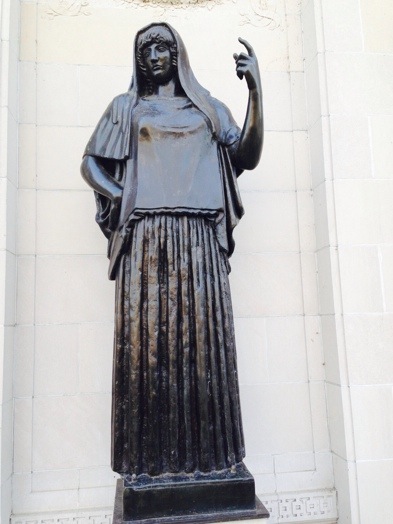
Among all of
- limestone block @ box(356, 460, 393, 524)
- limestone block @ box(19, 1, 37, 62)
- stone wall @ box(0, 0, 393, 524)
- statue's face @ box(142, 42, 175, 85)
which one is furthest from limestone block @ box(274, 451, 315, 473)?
limestone block @ box(19, 1, 37, 62)

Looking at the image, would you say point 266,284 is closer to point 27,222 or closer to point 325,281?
point 325,281

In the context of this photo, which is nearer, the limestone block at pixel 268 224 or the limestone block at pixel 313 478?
the limestone block at pixel 313 478

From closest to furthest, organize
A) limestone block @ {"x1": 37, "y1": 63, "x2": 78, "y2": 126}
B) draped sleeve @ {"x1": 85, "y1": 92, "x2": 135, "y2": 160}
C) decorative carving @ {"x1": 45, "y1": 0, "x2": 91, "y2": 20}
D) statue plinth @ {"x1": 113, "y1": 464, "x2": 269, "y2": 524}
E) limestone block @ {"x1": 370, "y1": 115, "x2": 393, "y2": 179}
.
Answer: statue plinth @ {"x1": 113, "y1": 464, "x2": 269, "y2": 524} → draped sleeve @ {"x1": 85, "y1": 92, "x2": 135, "y2": 160} → limestone block @ {"x1": 370, "y1": 115, "x2": 393, "y2": 179} → limestone block @ {"x1": 37, "y1": 63, "x2": 78, "y2": 126} → decorative carving @ {"x1": 45, "y1": 0, "x2": 91, "y2": 20}

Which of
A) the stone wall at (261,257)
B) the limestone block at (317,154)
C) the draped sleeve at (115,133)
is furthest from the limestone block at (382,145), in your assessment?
the draped sleeve at (115,133)

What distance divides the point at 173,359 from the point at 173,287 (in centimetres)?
28

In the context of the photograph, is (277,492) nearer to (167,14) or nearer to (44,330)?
(44,330)

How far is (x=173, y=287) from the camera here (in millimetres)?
1911

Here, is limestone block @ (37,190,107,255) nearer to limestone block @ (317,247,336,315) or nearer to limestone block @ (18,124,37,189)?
limestone block @ (18,124,37,189)

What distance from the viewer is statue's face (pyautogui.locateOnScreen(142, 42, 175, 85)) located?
211cm

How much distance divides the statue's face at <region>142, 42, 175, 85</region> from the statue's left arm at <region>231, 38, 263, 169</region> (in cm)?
33

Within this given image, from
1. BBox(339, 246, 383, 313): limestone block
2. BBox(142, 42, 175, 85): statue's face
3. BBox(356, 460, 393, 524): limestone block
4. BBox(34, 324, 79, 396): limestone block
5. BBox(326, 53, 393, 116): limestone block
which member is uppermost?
BBox(326, 53, 393, 116): limestone block

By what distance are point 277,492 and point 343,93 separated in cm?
227

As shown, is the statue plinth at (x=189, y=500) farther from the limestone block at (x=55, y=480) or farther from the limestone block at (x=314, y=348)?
the limestone block at (x=314, y=348)

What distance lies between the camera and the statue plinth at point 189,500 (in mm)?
1730
